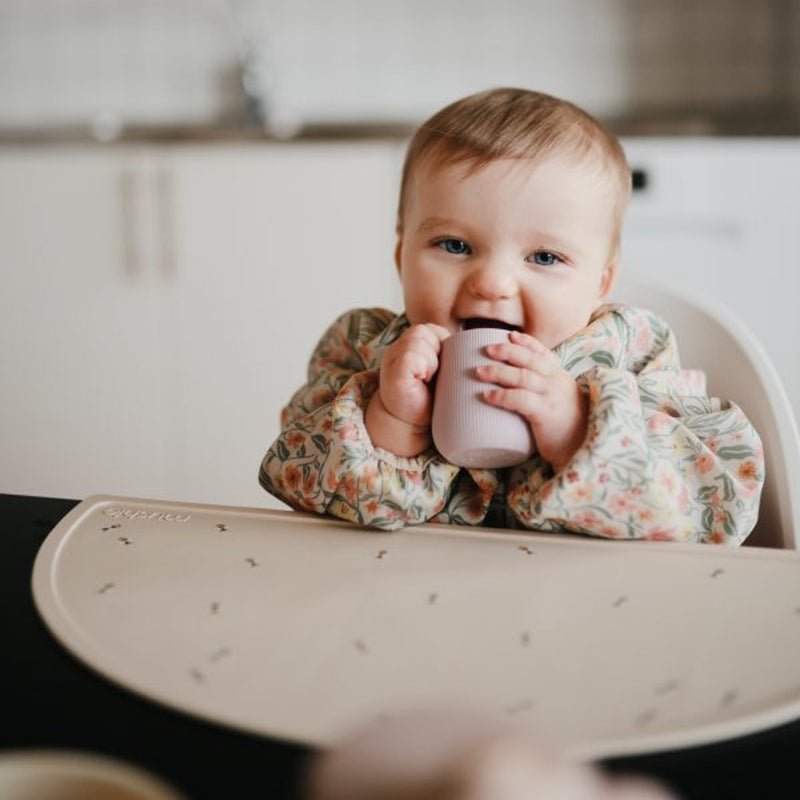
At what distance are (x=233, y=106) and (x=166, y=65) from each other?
236mm

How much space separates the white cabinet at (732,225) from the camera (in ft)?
6.76

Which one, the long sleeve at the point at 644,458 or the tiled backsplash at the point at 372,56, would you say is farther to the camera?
the tiled backsplash at the point at 372,56

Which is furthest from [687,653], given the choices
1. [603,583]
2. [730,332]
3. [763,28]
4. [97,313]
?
[763,28]

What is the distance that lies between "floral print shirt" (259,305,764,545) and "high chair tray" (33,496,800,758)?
30 millimetres

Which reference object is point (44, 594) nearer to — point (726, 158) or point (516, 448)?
point (516, 448)

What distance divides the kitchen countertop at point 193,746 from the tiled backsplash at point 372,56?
232cm

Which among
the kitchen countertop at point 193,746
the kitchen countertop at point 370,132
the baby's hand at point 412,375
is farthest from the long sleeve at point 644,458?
the kitchen countertop at point 370,132

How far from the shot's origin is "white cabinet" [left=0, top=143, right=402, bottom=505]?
2.23m

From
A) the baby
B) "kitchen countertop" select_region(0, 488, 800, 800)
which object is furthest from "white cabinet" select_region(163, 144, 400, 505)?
"kitchen countertop" select_region(0, 488, 800, 800)

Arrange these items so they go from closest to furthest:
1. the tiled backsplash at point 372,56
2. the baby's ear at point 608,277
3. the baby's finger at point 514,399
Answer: the baby's finger at point 514,399, the baby's ear at point 608,277, the tiled backsplash at point 372,56

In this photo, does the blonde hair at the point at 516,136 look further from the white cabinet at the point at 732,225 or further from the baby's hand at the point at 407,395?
the white cabinet at the point at 732,225

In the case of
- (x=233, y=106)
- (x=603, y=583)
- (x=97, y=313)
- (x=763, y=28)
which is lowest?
(x=97, y=313)

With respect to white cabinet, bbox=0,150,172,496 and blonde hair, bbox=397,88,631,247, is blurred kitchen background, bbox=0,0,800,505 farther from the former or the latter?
blonde hair, bbox=397,88,631,247

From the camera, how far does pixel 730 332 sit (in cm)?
102
